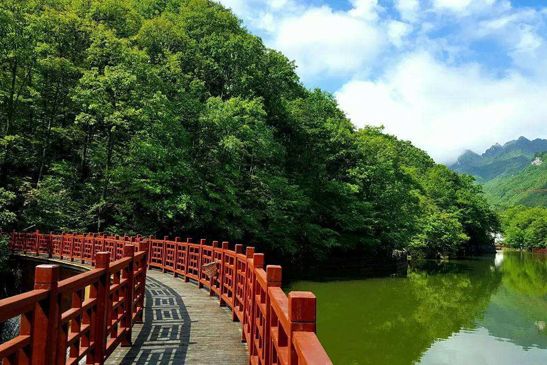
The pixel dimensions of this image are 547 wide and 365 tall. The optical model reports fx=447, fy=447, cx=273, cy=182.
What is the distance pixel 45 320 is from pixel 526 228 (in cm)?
11971

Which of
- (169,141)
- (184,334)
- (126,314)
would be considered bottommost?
(184,334)

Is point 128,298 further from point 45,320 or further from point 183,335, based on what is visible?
point 45,320

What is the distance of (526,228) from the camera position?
105 metres

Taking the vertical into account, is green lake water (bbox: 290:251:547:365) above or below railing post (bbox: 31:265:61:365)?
below

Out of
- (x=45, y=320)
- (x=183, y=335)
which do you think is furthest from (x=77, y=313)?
(x=183, y=335)

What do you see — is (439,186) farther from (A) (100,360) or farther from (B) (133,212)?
(A) (100,360)

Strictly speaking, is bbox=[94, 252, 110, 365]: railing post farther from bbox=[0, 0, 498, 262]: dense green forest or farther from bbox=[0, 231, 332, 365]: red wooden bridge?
bbox=[0, 0, 498, 262]: dense green forest

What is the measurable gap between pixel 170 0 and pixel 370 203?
2431 cm

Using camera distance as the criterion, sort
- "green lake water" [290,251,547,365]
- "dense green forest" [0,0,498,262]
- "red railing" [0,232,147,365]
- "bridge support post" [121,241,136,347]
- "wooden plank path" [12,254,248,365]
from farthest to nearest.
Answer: "dense green forest" [0,0,498,262] < "green lake water" [290,251,547,365] < "bridge support post" [121,241,136,347] < "wooden plank path" [12,254,248,365] < "red railing" [0,232,147,365]

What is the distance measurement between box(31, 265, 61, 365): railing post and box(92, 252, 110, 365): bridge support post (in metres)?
1.58

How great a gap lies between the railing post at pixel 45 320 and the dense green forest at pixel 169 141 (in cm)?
1743

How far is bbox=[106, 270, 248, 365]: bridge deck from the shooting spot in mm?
5977

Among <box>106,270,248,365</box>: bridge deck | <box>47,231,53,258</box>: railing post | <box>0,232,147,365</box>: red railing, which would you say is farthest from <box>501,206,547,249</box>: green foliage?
<box>0,232,147,365</box>: red railing

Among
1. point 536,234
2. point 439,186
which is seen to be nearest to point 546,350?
point 439,186
